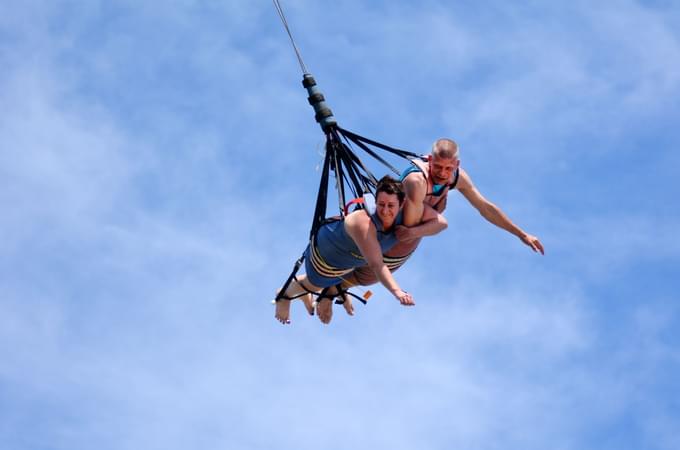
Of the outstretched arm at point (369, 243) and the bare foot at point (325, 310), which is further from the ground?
the bare foot at point (325, 310)

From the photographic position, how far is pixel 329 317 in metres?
11.5

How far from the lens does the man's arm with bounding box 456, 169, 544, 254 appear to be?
1035 centimetres

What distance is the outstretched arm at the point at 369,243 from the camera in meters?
9.49

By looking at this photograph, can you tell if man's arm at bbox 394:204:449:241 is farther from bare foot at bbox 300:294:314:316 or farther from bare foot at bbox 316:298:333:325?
bare foot at bbox 300:294:314:316

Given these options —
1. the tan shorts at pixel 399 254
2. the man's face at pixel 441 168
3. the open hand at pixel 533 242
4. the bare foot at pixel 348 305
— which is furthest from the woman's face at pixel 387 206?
the bare foot at pixel 348 305

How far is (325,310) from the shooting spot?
37.4 feet

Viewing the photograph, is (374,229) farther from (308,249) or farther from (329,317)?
(329,317)

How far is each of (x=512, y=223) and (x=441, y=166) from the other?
3.36 ft

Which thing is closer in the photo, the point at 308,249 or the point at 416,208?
the point at 416,208

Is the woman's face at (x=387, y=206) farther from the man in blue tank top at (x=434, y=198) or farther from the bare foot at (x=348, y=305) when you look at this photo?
the bare foot at (x=348, y=305)

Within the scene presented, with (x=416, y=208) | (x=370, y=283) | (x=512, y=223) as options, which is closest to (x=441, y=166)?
(x=416, y=208)

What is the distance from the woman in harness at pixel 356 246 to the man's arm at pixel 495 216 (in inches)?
30.1

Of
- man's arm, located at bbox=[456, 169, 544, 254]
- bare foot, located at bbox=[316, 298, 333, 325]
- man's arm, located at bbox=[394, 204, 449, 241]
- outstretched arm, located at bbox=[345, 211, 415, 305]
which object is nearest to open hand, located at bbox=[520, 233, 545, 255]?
man's arm, located at bbox=[456, 169, 544, 254]

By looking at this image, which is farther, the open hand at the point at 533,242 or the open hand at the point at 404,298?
the open hand at the point at 533,242
